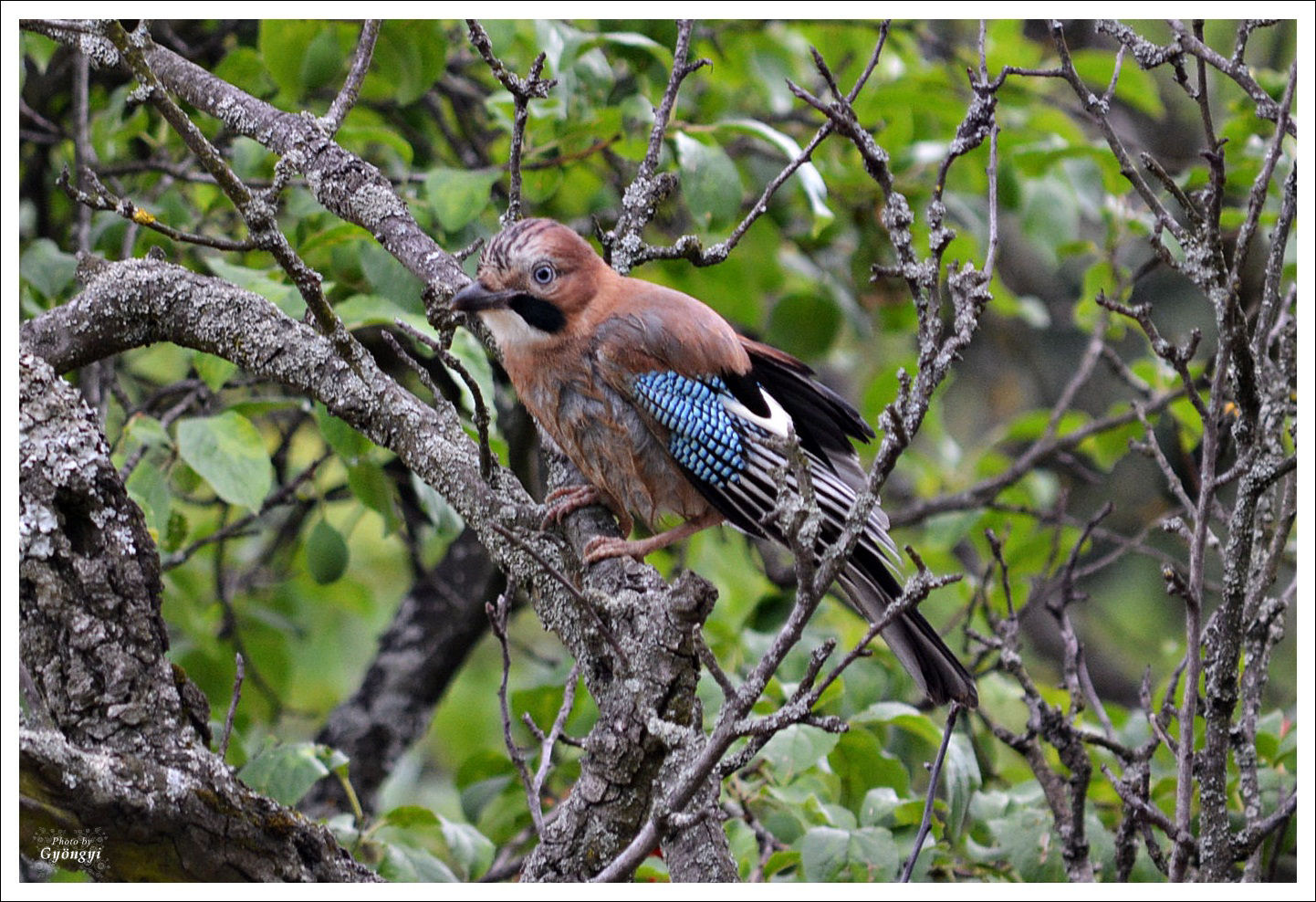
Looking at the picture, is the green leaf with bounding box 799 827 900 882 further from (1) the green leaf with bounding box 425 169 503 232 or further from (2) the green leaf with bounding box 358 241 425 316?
(1) the green leaf with bounding box 425 169 503 232

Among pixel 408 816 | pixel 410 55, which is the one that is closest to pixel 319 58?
pixel 410 55

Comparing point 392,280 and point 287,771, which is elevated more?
point 392,280

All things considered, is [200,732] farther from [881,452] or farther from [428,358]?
[428,358]

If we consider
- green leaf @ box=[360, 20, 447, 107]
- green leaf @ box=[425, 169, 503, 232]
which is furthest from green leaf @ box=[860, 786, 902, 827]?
green leaf @ box=[360, 20, 447, 107]

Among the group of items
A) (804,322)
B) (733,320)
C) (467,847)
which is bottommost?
(467,847)

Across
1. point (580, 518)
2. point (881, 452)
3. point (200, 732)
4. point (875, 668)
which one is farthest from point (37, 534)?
point (875, 668)

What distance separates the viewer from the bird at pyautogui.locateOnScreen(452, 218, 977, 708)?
3.42 m

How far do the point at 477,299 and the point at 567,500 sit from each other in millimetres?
560

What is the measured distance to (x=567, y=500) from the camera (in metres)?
3.36

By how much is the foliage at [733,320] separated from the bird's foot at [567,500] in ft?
1.39

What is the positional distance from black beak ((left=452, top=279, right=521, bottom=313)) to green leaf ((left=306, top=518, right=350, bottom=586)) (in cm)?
150

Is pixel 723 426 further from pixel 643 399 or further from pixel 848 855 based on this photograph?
pixel 848 855

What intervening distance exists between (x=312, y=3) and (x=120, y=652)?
2191 millimetres

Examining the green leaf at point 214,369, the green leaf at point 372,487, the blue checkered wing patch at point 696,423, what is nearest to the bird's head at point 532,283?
the blue checkered wing patch at point 696,423
